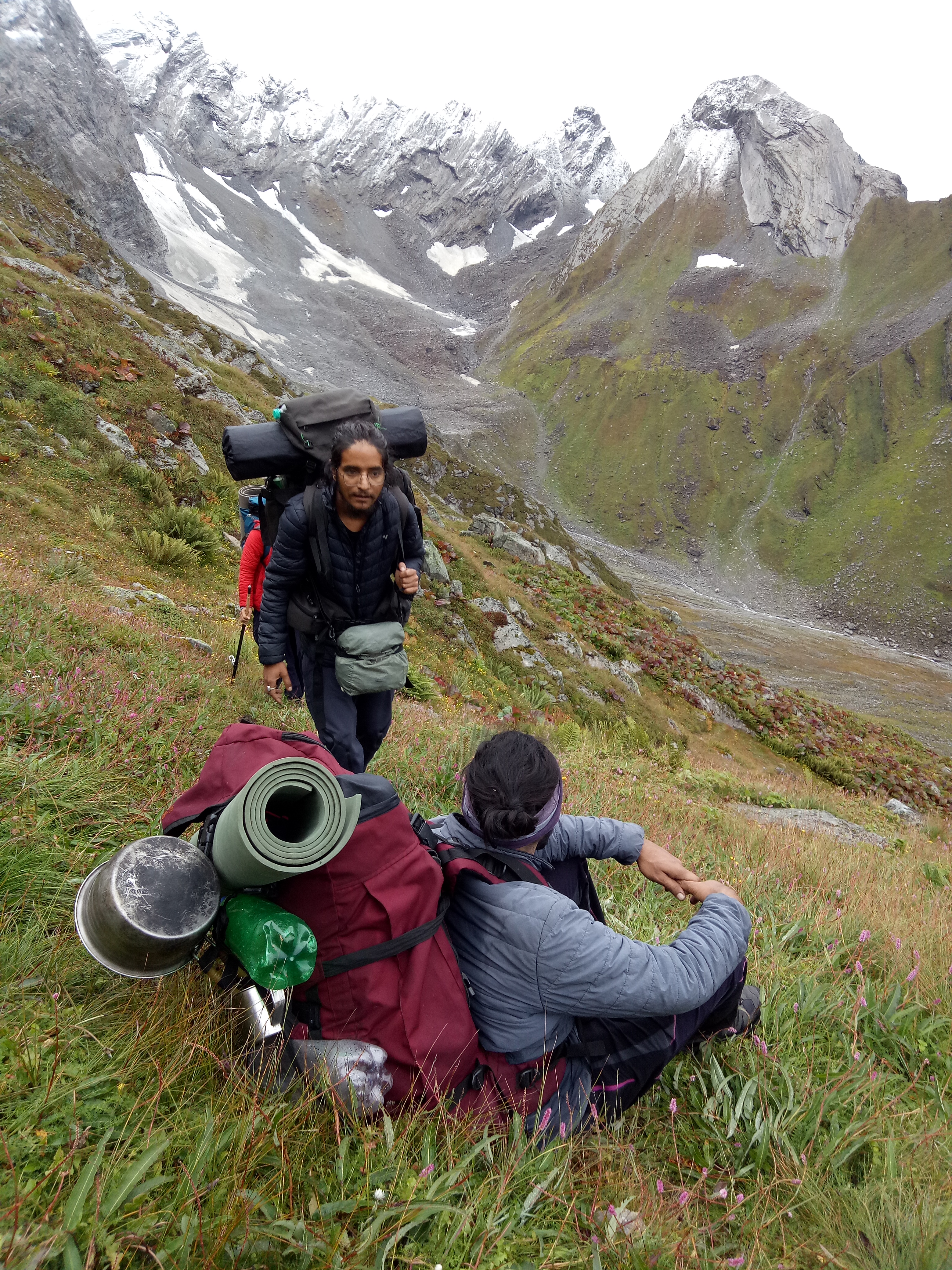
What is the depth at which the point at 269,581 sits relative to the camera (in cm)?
394

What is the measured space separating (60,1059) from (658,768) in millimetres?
9079

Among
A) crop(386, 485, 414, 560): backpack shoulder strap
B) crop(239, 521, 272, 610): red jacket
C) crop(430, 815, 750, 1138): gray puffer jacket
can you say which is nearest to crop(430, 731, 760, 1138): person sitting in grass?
crop(430, 815, 750, 1138): gray puffer jacket

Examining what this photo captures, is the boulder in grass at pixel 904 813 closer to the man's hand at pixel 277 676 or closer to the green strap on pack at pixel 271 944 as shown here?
the man's hand at pixel 277 676

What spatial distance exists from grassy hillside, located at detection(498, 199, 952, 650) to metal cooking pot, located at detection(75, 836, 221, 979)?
78196 mm

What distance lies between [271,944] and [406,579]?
260 cm

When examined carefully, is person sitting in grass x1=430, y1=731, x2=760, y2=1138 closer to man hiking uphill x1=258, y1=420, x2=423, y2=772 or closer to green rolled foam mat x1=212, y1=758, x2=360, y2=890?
green rolled foam mat x1=212, y1=758, x2=360, y2=890

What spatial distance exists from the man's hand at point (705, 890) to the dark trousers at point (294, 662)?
9.15 feet

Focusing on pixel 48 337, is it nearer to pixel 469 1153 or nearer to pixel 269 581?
pixel 269 581

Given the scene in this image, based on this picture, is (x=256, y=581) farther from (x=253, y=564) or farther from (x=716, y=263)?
(x=716, y=263)

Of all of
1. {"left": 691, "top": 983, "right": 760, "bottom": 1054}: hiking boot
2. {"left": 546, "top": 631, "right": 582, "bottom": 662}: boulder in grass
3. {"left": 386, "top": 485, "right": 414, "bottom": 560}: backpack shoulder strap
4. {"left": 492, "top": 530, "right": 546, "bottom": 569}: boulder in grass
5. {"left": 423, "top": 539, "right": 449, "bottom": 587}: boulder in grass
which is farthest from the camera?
{"left": 492, "top": 530, "right": 546, "bottom": 569}: boulder in grass

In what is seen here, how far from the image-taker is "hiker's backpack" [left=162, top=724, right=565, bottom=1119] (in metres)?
1.85

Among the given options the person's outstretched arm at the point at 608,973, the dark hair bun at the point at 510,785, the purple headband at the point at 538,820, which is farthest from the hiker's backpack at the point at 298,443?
the person's outstretched arm at the point at 608,973

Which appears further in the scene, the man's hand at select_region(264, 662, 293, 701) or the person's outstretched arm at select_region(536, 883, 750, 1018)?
the man's hand at select_region(264, 662, 293, 701)

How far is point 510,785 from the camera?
7.14ft
